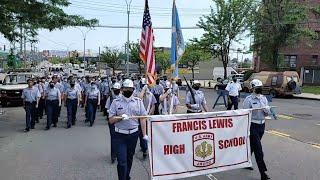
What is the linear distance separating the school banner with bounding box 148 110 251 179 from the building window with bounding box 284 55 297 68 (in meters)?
52.1

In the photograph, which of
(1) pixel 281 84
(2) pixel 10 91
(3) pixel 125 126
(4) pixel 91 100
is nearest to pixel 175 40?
(3) pixel 125 126

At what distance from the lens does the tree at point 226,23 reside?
5044cm

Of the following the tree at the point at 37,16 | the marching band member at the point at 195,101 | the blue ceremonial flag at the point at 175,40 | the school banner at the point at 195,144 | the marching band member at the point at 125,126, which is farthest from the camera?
the tree at the point at 37,16

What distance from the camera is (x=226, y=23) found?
51000mm

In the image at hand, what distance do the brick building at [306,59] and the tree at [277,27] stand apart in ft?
26.2

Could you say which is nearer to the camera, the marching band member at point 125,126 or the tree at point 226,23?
the marching band member at point 125,126

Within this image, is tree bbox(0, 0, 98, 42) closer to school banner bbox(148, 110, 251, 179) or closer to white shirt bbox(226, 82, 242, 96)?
white shirt bbox(226, 82, 242, 96)

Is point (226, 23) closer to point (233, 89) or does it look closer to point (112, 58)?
point (233, 89)

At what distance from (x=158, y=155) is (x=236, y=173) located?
2.36 metres

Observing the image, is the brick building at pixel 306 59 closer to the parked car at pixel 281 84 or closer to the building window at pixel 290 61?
the building window at pixel 290 61

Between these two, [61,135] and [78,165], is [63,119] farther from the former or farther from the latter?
[78,165]

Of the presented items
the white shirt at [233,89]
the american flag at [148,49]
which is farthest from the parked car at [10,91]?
the american flag at [148,49]

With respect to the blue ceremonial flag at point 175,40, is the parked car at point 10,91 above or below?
below

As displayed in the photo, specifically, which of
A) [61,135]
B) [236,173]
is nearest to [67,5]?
[61,135]
